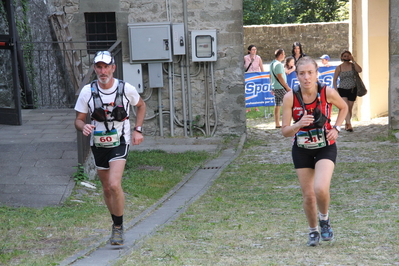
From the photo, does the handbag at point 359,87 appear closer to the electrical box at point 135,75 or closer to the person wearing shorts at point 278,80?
the person wearing shorts at point 278,80

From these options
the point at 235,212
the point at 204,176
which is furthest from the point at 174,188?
the point at 235,212

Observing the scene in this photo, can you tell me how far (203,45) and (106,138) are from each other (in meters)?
7.08

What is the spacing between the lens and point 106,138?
548cm

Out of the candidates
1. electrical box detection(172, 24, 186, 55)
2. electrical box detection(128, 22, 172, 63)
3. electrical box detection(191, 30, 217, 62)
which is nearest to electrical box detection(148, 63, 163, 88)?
electrical box detection(128, 22, 172, 63)

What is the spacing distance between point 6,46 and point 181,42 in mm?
3294

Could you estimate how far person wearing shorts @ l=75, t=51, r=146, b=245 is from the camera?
543cm

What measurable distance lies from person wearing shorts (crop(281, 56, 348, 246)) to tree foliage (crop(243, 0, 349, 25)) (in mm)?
28116

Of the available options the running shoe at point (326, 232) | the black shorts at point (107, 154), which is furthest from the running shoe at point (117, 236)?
the running shoe at point (326, 232)

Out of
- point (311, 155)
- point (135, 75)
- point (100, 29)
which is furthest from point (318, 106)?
point (100, 29)

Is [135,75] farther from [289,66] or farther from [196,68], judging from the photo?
[289,66]

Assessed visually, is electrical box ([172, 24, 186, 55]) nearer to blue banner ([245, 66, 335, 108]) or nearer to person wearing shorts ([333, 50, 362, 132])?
person wearing shorts ([333, 50, 362, 132])

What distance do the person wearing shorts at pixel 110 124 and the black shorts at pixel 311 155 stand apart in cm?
136

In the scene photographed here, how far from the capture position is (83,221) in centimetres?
628

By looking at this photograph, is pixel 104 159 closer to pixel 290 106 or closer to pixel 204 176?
pixel 290 106
